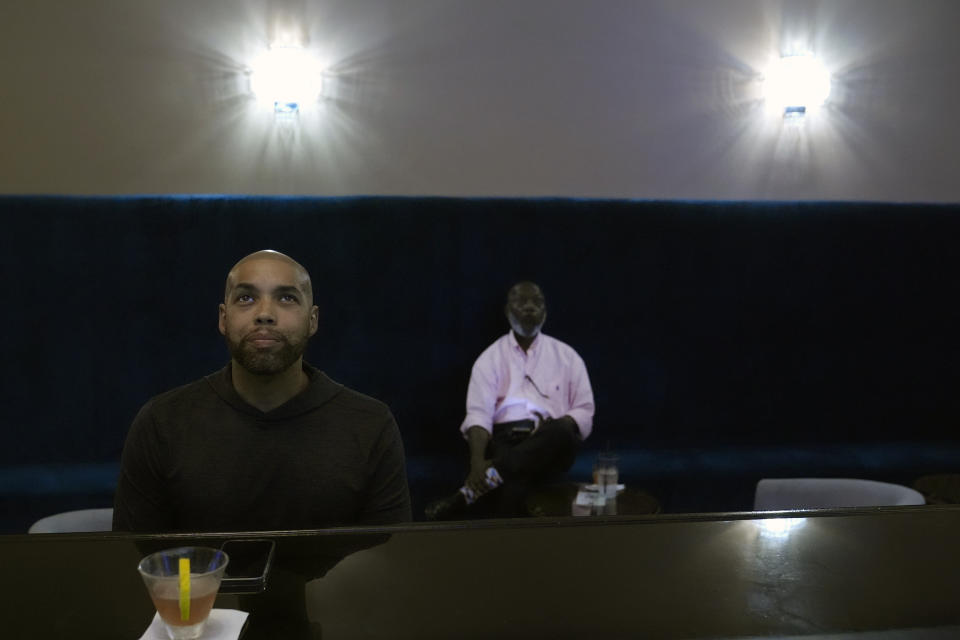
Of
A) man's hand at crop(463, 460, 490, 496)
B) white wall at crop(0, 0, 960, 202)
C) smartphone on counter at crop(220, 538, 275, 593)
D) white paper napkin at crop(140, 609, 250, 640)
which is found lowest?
→ man's hand at crop(463, 460, 490, 496)

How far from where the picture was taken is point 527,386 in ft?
12.5

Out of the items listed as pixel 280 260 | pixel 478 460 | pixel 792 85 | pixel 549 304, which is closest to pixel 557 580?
pixel 280 260

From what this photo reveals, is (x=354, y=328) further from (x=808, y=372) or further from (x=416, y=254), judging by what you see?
(x=808, y=372)

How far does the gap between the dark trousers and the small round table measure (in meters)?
0.28

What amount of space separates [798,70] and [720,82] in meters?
0.38

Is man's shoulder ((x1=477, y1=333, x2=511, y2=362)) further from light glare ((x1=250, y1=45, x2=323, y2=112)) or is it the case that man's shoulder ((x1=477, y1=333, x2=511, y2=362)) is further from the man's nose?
the man's nose

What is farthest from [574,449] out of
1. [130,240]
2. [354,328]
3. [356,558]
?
[356,558]

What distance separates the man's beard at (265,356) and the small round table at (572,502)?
1320mm

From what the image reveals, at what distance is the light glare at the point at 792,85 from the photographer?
176 inches

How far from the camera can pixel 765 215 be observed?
430 centimetres

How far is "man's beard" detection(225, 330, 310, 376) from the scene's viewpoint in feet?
5.86

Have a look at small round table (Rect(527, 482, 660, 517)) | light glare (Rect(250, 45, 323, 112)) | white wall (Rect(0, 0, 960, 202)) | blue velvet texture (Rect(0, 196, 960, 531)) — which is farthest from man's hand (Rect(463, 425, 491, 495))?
light glare (Rect(250, 45, 323, 112))

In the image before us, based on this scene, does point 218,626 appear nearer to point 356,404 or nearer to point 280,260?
point 356,404

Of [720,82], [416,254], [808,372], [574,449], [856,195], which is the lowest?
[574,449]
